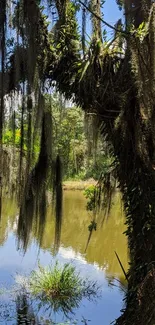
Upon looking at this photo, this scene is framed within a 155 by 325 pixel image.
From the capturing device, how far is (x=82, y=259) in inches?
275

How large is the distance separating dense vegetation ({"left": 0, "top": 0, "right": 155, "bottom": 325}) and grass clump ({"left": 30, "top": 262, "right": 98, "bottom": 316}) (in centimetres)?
116

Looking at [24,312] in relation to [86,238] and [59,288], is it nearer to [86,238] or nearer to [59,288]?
[59,288]

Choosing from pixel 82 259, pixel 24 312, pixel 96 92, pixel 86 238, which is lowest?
pixel 86 238

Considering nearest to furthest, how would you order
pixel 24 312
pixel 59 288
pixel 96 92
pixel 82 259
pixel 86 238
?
pixel 96 92, pixel 24 312, pixel 59 288, pixel 82 259, pixel 86 238

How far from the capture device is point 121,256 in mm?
7113

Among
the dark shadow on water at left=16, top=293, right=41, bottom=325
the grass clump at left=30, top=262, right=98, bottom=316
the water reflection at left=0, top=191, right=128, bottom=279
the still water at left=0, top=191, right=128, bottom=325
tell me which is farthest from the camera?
the water reflection at left=0, top=191, right=128, bottom=279

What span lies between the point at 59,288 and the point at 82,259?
2.13 m

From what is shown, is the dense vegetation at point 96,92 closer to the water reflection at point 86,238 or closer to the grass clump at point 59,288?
the grass clump at point 59,288

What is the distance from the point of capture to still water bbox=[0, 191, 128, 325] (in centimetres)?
443

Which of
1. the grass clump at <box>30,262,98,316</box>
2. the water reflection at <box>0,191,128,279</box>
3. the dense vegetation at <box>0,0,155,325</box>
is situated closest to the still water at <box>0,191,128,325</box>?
the water reflection at <box>0,191,128,279</box>

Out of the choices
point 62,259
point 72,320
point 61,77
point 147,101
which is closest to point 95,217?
point 72,320

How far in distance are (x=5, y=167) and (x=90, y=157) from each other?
106 cm

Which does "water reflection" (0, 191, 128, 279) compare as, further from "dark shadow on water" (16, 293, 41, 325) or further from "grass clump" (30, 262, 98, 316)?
"dark shadow on water" (16, 293, 41, 325)

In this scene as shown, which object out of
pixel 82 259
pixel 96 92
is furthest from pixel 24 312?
pixel 82 259
